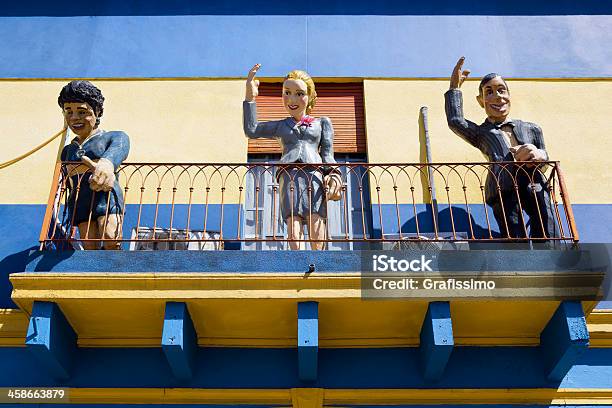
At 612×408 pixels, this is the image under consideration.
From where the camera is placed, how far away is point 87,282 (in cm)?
677

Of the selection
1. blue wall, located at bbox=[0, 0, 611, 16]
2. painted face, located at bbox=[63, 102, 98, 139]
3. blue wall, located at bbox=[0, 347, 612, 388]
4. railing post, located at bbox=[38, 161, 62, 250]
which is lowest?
blue wall, located at bbox=[0, 347, 612, 388]

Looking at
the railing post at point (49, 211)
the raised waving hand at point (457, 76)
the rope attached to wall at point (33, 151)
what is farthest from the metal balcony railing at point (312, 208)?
the rope attached to wall at point (33, 151)

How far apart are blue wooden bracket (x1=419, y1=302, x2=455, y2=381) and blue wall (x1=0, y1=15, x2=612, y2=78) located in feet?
12.7

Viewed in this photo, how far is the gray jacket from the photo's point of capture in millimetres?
7953

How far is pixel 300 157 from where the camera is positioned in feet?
25.7

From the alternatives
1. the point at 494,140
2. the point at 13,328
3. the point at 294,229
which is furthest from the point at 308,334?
the point at 494,140

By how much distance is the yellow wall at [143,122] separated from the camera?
9109mm

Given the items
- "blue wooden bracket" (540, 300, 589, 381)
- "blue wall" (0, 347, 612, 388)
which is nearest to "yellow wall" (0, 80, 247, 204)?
"blue wall" (0, 347, 612, 388)

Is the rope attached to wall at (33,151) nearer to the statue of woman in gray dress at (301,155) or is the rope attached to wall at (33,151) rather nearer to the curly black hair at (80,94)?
the curly black hair at (80,94)

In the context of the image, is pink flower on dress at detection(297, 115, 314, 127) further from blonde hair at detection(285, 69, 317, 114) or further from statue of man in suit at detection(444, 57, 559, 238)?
statue of man in suit at detection(444, 57, 559, 238)

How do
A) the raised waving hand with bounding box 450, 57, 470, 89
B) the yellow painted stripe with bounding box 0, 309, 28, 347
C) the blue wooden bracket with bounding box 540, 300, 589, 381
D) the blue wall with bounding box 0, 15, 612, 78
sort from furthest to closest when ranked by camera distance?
the blue wall with bounding box 0, 15, 612, 78, the raised waving hand with bounding box 450, 57, 470, 89, the yellow painted stripe with bounding box 0, 309, 28, 347, the blue wooden bracket with bounding box 540, 300, 589, 381

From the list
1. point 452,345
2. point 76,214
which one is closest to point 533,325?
point 452,345

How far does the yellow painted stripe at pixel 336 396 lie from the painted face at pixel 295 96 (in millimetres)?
2783

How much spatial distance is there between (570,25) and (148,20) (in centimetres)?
535
